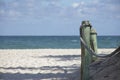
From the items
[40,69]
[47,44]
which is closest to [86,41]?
[40,69]

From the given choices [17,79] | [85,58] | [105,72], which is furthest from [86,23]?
[17,79]

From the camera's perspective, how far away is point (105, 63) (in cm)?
717

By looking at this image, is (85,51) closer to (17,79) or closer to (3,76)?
(17,79)

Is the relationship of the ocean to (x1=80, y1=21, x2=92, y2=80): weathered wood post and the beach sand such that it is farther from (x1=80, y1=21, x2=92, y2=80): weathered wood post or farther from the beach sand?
(x1=80, y1=21, x2=92, y2=80): weathered wood post

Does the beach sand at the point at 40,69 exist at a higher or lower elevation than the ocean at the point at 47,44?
higher

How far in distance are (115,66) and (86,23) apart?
1096mm

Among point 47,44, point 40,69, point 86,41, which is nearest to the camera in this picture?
point 86,41

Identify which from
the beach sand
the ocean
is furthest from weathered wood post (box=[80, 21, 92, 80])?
the ocean

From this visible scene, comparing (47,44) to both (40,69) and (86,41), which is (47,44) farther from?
(86,41)

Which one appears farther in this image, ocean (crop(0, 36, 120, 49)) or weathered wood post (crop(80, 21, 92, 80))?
ocean (crop(0, 36, 120, 49))

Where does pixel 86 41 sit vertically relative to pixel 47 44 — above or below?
above

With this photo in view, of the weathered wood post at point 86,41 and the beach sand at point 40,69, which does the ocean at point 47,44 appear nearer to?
the beach sand at point 40,69

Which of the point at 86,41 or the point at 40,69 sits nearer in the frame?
the point at 86,41

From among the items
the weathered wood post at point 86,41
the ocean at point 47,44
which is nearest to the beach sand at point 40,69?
the weathered wood post at point 86,41
